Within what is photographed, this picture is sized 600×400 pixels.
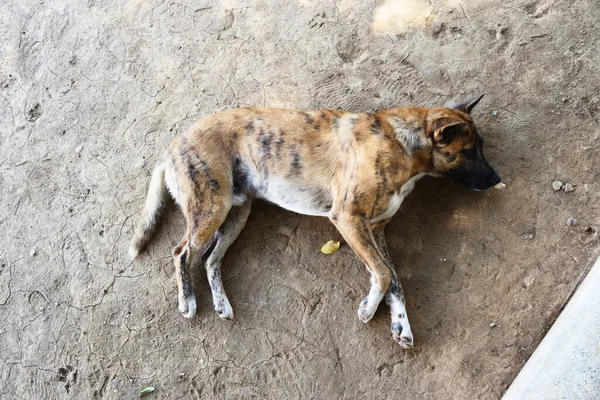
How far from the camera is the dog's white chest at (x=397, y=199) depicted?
12.6 ft

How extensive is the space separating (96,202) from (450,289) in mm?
3155

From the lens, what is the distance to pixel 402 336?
3734 millimetres

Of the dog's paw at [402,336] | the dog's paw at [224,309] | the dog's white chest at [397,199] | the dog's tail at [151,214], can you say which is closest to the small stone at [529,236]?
the dog's white chest at [397,199]

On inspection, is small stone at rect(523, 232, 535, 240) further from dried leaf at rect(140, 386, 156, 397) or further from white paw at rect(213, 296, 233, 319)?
dried leaf at rect(140, 386, 156, 397)

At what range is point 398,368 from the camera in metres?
3.73

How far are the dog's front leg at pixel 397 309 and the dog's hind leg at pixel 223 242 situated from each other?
1121 mm

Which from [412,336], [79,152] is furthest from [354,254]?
[79,152]

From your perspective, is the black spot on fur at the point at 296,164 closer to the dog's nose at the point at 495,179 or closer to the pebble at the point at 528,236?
the dog's nose at the point at 495,179

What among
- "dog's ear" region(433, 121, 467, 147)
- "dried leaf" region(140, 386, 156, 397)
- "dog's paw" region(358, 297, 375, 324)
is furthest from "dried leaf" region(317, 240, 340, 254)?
"dried leaf" region(140, 386, 156, 397)

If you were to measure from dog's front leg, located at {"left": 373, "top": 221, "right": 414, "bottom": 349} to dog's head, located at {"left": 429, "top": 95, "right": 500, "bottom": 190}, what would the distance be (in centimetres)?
80

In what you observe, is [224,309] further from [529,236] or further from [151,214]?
[529,236]

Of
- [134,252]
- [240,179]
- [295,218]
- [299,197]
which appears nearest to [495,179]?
[299,197]

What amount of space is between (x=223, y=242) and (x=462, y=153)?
2009mm

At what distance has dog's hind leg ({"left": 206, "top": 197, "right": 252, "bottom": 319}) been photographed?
4137 millimetres
